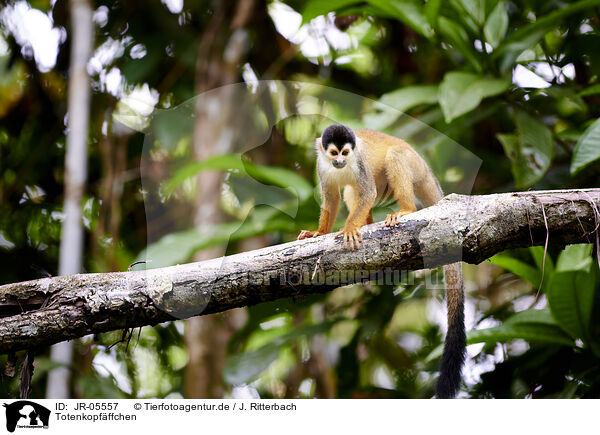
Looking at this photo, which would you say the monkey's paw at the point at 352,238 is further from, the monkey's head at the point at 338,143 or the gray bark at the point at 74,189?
the gray bark at the point at 74,189

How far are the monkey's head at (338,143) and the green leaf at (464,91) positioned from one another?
1.76ft

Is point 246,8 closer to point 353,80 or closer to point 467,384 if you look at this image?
point 353,80

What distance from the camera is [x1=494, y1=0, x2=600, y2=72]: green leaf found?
1.76 metres

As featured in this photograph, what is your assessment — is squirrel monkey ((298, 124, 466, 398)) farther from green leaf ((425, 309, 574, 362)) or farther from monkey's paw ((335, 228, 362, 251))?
green leaf ((425, 309, 574, 362))

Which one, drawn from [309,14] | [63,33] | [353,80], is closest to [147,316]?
[309,14]

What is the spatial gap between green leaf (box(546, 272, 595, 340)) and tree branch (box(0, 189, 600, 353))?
0.51 metres

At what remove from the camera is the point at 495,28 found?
193 centimetres

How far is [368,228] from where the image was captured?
113 centimetres

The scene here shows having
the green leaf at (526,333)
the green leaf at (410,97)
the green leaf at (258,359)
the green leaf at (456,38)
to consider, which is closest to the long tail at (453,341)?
the green leaf at (526,333)

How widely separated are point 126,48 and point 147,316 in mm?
2118

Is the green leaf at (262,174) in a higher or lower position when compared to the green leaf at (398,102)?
lower

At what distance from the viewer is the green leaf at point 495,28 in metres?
1.92

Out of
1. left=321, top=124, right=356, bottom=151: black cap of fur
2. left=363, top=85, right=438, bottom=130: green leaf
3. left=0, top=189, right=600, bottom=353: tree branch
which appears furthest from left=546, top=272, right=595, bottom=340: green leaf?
left=321, top=124, right=356, bottom=151: black cap of fur
